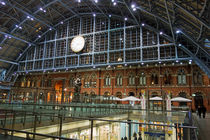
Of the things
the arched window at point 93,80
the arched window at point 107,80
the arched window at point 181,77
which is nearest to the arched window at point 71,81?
the arched window at point 93,80

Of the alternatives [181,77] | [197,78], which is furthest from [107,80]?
[197,78]

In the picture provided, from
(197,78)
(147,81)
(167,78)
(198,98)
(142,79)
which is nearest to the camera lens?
(198,98)

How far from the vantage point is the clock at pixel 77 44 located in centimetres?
3738

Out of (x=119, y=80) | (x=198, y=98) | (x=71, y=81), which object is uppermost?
(x=119, y=80)

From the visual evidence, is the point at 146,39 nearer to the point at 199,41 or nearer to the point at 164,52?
the point at 164,52

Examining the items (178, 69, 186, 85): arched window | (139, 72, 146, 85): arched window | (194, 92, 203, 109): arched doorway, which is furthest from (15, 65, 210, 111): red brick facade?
(139, 72, 146, 85): arched window

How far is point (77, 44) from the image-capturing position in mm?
38094

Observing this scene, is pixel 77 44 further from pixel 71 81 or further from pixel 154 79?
pixel 154 79

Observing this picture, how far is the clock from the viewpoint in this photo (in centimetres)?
3738

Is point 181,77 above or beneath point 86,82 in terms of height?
A: above

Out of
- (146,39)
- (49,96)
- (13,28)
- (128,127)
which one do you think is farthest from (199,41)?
(13,28)

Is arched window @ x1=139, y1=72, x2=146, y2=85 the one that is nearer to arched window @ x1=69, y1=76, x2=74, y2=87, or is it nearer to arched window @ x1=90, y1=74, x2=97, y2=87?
arched window @ x1=90, y1=74, x2=97, y2=87

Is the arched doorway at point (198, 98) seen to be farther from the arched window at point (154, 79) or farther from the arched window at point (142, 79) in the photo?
the arched window at point (142, 79)

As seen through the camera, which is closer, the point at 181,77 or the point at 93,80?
the point at 181,77
